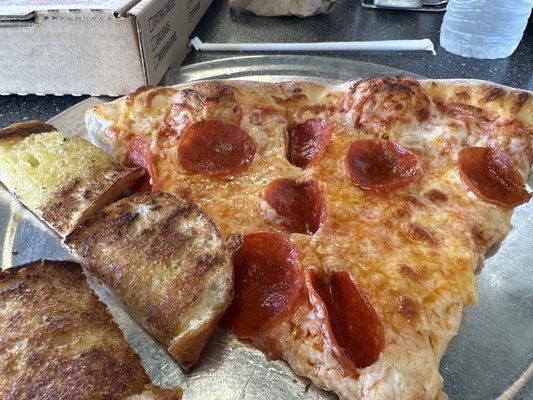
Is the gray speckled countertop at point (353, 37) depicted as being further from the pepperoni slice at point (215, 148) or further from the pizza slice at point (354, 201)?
the pepperoni slice at point (215, 148)

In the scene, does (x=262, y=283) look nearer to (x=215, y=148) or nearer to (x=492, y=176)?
(x=215, y=148)

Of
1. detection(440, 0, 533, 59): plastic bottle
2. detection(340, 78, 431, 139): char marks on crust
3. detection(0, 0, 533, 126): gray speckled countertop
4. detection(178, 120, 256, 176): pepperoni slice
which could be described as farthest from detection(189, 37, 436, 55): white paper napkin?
detection(178, 120, 256, 176): pepperoni slice

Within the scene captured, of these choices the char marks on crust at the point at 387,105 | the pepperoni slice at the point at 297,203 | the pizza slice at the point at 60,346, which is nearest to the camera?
the pizza slice at the point at 60,346

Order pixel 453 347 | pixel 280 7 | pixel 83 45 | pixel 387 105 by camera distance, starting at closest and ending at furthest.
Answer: pixel 453 347 < pixel 387 105 < pixel 83 45 < pixel 280 7

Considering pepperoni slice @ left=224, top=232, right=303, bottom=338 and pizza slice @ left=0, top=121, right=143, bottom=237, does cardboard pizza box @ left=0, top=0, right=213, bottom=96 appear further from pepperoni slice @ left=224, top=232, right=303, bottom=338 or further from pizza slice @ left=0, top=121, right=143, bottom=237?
pepperoni slice @ left=224, top=232, right=303, bottom=338

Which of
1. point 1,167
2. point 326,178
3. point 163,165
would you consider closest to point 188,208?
point 163,165

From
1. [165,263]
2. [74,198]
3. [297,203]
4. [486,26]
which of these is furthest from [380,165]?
[486,26]

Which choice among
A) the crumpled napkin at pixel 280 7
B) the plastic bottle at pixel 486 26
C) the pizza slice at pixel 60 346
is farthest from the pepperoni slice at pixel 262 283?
the crumpled napkin at pixel 280 7

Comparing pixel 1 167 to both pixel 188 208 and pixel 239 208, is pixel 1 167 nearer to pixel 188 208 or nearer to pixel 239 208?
pixel 188 208
